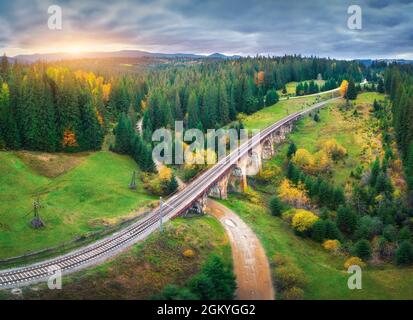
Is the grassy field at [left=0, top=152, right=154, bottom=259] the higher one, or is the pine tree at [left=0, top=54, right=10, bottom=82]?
the pine tree at [left=0, top=54, right=10, bottom=82]

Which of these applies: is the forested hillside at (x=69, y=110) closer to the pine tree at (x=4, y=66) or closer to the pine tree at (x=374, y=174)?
the pine tree at (x=4, y=66)

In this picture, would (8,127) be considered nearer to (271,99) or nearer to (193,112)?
(193,112)

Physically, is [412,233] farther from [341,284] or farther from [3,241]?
[3,241]

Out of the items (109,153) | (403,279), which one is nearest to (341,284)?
(403,279)

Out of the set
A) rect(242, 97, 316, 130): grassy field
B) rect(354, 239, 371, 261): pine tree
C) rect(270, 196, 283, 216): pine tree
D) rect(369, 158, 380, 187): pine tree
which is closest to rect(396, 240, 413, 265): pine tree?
rect(354, 239, 371, 261): pine tree

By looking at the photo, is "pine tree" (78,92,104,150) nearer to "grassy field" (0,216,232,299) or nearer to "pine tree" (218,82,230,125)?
"grassy field" (0,216,232,299)

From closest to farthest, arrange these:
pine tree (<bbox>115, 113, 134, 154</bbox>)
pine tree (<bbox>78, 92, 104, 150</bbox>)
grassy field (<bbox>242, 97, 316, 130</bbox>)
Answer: pine tree (<bbox>78, 92, 104, 150</bbox>), pine tree (<bbox>115, 113, 134, 154</bbox>), grassy field (<bbox>242, 97, 316, 130</bbox>)

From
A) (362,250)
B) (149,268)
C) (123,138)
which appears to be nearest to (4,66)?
(123,138)
